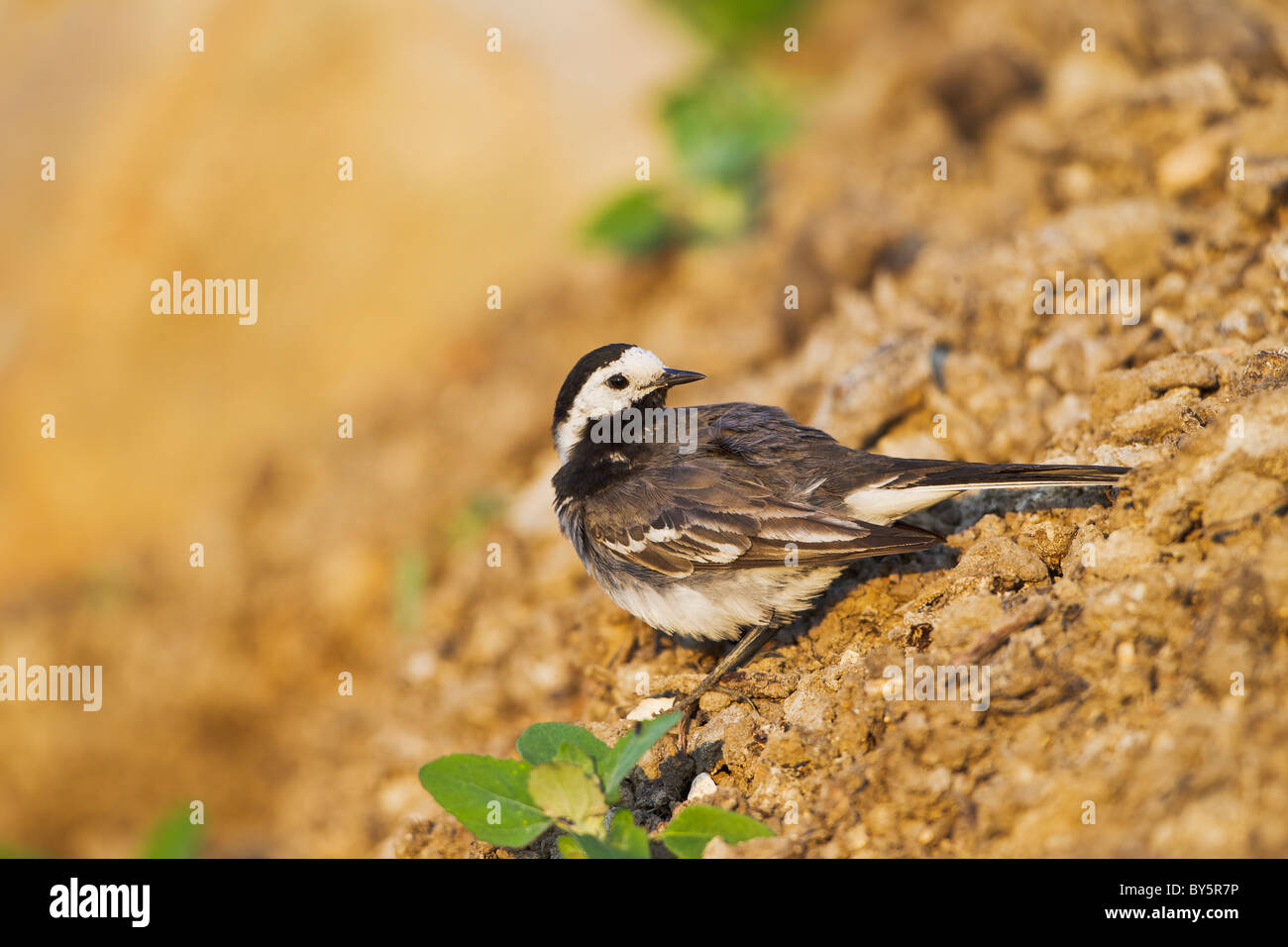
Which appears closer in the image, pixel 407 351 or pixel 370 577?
pixel 370 577

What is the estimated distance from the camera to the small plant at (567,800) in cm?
330

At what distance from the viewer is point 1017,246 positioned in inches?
248

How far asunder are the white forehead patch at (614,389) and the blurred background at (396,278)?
1.29 metres

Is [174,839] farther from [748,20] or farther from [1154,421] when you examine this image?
[748,20]

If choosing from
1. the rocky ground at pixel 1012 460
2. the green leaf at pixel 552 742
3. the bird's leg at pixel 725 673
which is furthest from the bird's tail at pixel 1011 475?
the green leaf at pixel 552 742

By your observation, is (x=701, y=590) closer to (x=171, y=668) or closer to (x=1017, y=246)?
(x=1017, y=246)

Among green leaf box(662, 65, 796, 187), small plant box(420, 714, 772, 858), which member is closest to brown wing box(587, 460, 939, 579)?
small plant box(420, 714, 772, 858)

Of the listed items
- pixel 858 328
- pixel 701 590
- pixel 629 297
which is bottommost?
pixel 701 590

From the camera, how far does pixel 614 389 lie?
5.24 meters

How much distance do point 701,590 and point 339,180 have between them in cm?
955

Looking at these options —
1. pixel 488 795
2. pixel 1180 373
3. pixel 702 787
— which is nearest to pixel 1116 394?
pixel 1180 373
